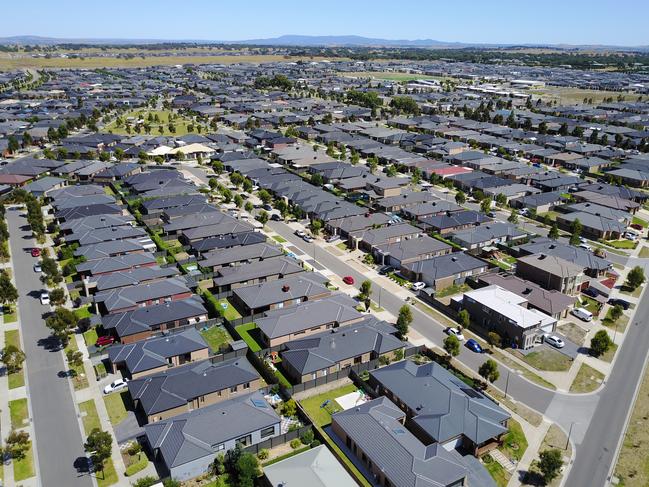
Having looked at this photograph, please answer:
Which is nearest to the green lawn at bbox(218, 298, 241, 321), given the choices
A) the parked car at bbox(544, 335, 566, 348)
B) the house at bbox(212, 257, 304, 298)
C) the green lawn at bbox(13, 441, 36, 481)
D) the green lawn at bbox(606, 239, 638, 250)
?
the house at bbox(212, 257, 304, 298)

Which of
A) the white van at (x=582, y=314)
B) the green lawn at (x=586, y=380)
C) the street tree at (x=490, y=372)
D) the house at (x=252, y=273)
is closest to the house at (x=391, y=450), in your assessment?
the street tree at (x=490, y=372)

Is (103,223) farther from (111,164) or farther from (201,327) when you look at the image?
(111,164)

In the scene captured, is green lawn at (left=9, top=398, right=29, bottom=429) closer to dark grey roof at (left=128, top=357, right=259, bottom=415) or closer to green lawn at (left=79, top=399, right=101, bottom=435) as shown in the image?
green lawn at (left=79, top=399, right=101, bottom=435)

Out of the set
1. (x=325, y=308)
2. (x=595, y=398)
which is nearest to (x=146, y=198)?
(x=325, y=308)

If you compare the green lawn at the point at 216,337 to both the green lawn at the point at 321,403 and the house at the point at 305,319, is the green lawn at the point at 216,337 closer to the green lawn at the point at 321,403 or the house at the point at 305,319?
the house at the point at 305,319

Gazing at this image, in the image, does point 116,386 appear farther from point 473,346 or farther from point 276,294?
point 473,346

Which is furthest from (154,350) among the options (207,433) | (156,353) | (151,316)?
(207,433)
